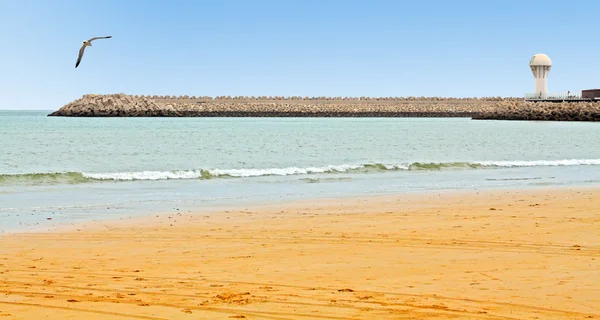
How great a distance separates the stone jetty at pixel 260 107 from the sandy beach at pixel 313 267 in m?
115

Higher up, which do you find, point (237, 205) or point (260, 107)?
point (260, 107)

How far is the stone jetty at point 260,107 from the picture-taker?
12394 cm

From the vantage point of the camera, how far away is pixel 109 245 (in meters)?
9.10

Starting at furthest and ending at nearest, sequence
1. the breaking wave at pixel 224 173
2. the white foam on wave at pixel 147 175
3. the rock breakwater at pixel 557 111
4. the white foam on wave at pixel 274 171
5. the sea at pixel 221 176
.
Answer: the rock breakwater at pixel 557 111, the white foam on wave at pixel 274 171, the white foam on wave at pixel 147 175, the breaking wave at pixel 224 173, the sea at pixel 221 176

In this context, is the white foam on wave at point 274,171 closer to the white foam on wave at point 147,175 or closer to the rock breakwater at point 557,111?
the white foam on wave at point 147,175

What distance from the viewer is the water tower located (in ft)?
321

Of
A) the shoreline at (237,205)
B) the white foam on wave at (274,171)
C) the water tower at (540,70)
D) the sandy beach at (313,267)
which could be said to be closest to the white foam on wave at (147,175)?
the white foam on wave at (274,171)

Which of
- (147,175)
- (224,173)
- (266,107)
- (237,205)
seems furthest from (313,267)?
(266,107)

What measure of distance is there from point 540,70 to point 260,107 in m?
48.7

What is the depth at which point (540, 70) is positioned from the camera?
98812mm

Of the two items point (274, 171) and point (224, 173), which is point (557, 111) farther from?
point (224, 173)

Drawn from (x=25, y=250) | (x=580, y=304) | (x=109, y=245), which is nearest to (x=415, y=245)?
(x=580, y=304)

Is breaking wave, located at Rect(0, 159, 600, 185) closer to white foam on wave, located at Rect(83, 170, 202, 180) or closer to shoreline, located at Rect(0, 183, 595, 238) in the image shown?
white foam on wave, located at Rect(83, 170, 202, 180)

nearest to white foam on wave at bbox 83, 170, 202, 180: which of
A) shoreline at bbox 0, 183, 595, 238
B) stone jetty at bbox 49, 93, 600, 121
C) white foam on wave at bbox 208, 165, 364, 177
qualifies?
white foam on wave at bbox 208, 165, 364, 177
